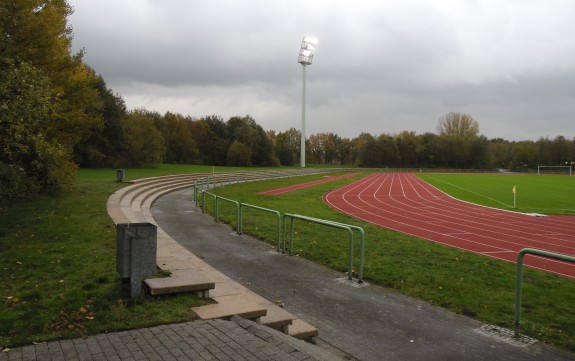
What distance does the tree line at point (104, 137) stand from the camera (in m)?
10.5

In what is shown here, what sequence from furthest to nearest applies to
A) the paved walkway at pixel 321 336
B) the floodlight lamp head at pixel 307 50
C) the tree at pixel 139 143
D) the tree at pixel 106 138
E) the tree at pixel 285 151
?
the tree at pixel 285 151 < the floodlight lamp head at pixel 307 50 < the tree at pixel 139 143 < the tree at pixel 106 138 < the paved walkway at pixel 321 336

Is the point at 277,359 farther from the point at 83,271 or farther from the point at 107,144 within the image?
the point at 107,144

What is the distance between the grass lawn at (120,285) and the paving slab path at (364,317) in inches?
18.6

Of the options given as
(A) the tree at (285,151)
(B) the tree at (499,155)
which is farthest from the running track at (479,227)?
(B) the tree at (499,155)

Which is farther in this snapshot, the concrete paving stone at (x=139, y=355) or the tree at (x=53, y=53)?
the tree at (x=53, y=53)

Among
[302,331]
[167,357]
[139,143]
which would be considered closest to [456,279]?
[302,331]

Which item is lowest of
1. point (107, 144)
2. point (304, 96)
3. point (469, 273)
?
point (469, 273)

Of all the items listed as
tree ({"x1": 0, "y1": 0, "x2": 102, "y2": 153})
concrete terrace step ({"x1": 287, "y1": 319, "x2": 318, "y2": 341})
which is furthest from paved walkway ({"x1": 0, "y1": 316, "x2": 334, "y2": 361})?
→ tree ({"x1": 0, "y1": 0, "x2": 102, "y2": 153})

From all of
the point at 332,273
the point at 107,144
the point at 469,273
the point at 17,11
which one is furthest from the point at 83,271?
the point at 107,144

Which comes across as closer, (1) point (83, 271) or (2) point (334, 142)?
→ (1) point (83, 271)

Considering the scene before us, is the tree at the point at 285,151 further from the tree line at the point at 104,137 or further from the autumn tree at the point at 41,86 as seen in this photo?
the autumn tree at the point at 41,86

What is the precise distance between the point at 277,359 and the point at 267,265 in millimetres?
4688

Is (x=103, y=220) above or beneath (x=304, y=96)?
beneath

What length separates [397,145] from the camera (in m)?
107
